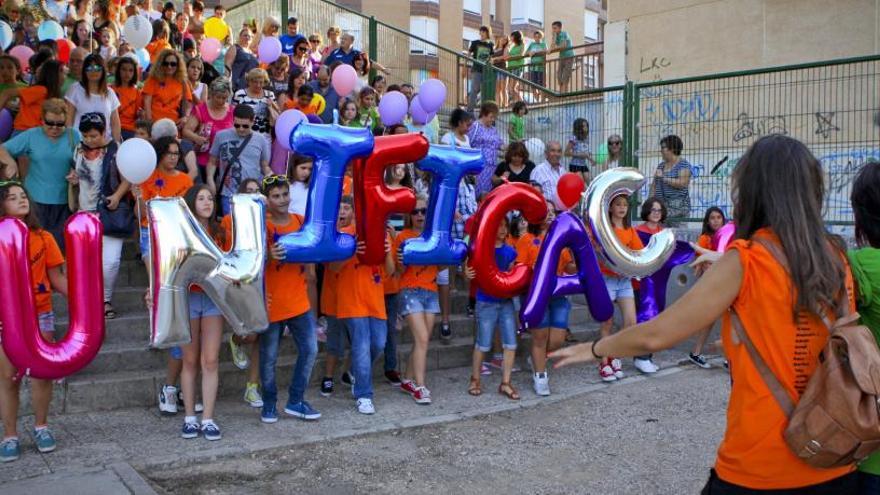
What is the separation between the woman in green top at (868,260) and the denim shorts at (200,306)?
4.08 m

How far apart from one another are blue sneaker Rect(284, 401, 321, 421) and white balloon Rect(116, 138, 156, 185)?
2031 millimetres

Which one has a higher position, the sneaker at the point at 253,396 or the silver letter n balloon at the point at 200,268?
the silver letter n balloon at the point at 200,268

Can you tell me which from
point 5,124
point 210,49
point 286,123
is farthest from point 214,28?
point 286,123

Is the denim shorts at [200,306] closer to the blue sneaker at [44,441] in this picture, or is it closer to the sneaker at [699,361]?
the blue sneaker at [44,441]

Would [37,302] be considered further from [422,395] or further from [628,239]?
[628,239]

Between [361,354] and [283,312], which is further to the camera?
[361,354]

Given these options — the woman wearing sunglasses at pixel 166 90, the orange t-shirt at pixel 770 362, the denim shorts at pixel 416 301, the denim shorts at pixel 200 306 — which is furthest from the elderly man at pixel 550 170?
the orange t-shirt at pixel 770 362

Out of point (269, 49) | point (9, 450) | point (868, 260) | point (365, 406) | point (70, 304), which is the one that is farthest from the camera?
point (269, 49)

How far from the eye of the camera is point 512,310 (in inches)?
288

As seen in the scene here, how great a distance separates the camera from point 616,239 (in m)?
6.41

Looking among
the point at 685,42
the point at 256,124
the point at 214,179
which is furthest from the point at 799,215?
the point at 685,42

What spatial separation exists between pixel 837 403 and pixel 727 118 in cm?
807

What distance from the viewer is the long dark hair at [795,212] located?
2363 mm

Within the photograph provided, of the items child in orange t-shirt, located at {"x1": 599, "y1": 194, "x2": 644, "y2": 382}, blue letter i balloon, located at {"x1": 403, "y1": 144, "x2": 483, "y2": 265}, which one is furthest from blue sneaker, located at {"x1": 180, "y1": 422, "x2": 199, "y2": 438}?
child in orange t-shirt, located at {"x1": 599, "y1": 194, "x2": 644, "y2": 382}
